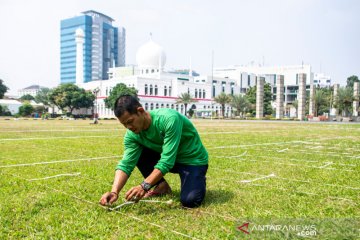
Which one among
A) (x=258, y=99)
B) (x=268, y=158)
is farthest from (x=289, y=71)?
(x=268, y=158)

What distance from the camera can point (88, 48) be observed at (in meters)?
147

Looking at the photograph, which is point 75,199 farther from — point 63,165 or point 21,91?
point 21,91

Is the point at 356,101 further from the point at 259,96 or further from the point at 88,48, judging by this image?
the point at 88,48

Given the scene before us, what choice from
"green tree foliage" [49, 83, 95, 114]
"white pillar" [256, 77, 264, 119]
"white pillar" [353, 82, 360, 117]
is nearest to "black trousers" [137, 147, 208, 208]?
"white pillar" [353, 82, 360, 117]

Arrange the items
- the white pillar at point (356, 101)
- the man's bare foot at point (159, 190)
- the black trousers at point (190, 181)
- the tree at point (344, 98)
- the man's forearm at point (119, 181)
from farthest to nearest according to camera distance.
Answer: the white pillar at point (356, 101), the tree at point (344, 98), the man's bare foot at point (159, 190), the black trousers at point (190, 181), the man's forearm at point (119, 181)

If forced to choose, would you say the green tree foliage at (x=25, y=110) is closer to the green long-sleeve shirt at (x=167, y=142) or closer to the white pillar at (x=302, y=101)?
the white pillar at (x=302, y=101)

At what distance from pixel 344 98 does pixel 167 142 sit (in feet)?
200

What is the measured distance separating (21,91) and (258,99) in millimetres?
150596

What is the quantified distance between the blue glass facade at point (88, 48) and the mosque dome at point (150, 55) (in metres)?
57.2

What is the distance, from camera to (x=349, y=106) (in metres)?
61.1

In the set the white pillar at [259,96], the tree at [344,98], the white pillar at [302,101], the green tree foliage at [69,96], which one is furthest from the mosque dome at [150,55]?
the tree at [344,98]

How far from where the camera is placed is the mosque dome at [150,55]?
87.3 meters

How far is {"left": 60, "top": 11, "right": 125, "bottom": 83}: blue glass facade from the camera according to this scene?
5773 inches

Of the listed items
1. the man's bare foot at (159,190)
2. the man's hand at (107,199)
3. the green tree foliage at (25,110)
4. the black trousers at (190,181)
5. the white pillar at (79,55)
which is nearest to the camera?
the man's hand at (107,199)
